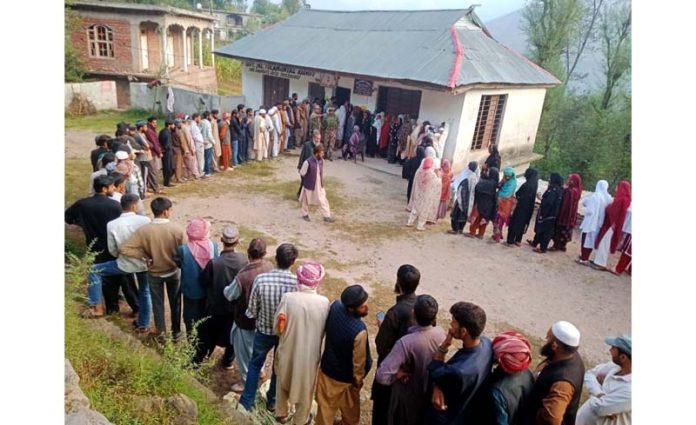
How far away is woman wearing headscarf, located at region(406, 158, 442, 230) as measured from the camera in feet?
27.0

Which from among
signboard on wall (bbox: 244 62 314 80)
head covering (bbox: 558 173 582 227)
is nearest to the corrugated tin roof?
signboard on wall (bbox: 244 62 314 80)

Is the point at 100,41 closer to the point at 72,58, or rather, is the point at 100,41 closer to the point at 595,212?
the point at 72,58

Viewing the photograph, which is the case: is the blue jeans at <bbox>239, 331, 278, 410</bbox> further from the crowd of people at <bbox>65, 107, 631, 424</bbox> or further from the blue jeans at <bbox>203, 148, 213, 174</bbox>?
the blue jeans at <bbox>203, 148, 213, 174</bbox>

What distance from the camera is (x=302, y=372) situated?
3.50m

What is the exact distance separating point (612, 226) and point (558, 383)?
535cm

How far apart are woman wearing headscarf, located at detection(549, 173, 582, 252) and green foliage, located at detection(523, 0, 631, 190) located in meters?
13.7

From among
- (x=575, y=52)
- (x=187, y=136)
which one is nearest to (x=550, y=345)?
(x=187, y=136)

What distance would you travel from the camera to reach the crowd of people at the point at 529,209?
23.5 ft

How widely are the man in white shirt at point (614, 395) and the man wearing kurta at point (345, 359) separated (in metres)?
1.48

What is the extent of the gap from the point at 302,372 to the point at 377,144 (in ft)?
33.3

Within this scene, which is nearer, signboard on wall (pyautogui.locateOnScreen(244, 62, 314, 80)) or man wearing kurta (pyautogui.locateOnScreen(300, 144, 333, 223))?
man wearing kurta (pyautogui.locateOnScreen(300, 144, 333, 223))

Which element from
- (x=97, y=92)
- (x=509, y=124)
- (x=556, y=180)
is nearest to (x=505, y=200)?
(x=556, y=180)

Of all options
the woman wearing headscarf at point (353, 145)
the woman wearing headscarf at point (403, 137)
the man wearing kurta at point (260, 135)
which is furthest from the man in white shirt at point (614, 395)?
the woman wearing headscarf at point (353, 145)

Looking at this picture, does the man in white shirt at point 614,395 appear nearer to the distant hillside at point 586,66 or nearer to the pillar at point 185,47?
the distant hillside at point 586,66
